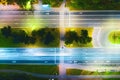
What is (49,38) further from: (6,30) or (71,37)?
(6,30)

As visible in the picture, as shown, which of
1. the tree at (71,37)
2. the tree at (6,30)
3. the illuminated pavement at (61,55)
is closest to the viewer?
the tree at (71,37)

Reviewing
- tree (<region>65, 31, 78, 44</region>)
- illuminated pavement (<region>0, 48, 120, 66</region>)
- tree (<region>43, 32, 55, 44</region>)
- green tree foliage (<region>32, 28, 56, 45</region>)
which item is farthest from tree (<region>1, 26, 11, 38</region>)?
tree (<region>65, 31, 78, 44</region>)

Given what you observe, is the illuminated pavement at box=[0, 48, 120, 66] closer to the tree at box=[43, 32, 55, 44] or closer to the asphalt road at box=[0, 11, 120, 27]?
the tree at box=[43, 32, 55, 44]

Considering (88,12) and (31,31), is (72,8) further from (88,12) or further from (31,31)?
(31,31)

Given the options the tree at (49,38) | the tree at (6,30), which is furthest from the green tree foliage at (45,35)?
the tree at (6,30)

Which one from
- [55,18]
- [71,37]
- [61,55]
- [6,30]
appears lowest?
[61,55]

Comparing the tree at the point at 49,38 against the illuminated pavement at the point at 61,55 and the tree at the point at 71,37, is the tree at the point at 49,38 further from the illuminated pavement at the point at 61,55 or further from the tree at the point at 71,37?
the tree at the point at 71,37

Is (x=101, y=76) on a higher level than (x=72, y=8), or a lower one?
lower

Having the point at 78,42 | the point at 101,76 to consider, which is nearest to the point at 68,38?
the point at 78,42

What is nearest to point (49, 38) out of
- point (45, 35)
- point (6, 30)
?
point (45, 35)

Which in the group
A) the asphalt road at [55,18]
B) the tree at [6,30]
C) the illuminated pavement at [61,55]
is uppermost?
the asphalt road at [55,18]

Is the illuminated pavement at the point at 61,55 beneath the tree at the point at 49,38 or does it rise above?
beneath
